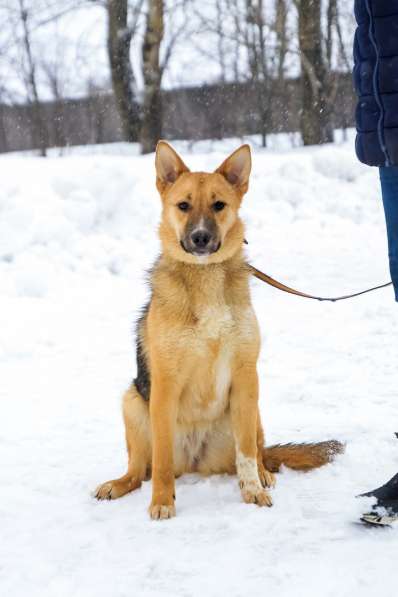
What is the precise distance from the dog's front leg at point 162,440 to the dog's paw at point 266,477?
43 centimetres

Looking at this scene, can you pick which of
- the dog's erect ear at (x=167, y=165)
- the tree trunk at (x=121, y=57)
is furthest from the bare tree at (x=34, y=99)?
the dog's erect ear at (x=167, y=165)

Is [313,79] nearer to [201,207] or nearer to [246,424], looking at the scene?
[201,207]

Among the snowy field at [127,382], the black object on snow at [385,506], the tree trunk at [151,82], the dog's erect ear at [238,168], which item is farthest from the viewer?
the tree trunk at [151,82]

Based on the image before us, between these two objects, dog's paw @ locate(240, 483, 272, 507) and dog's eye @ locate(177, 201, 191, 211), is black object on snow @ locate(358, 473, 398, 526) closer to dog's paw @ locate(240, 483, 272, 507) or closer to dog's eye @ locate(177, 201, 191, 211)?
dog's paw @ locate(240, 483, 272, 507)

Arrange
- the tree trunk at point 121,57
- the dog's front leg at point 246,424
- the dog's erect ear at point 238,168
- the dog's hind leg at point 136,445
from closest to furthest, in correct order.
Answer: the dog's front leg at point 246,424 < the dog's hind leg at point 136,445 < the dog's erect ear at point 238,168 < the tree trunk at point 121,57

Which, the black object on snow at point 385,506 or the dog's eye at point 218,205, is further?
the dog's eye at point 218,205

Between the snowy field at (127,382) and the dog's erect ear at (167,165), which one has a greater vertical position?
the dog's erect ear at (167,165)

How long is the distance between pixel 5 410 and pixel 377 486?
2580mm

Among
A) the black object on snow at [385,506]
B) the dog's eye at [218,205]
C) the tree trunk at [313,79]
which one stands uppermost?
the tree trunk at [313,79]

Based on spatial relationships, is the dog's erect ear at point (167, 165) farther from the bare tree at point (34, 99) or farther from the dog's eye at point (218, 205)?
the bare tree at point (34, 99)

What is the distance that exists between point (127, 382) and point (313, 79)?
1080cm

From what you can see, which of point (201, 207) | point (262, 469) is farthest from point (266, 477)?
point (201, 207)

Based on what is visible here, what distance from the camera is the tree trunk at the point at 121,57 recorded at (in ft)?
44.2

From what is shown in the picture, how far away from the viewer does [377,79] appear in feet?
8.28
